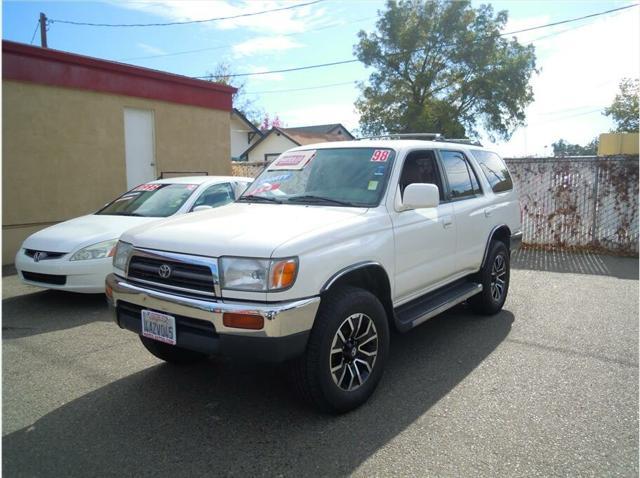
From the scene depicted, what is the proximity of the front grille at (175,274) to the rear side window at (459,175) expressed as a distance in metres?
2.67

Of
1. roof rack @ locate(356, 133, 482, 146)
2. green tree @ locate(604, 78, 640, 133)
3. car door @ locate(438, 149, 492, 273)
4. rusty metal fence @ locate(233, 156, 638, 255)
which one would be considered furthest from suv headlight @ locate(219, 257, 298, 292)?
green tree @ locate(604, 78, 640, 133)

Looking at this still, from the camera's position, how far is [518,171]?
10.5 metres

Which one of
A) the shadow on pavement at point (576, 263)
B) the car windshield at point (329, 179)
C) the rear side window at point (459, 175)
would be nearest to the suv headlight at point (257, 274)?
the car windshield at point (329, 179)

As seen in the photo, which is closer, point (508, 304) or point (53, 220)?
point (508, 304)

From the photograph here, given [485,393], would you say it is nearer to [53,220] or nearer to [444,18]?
[53,220]

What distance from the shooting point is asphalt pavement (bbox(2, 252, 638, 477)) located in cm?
282

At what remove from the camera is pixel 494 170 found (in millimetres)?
5789

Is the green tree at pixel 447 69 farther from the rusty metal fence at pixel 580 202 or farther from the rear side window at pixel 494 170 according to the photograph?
the rear side window at pixel 494 170

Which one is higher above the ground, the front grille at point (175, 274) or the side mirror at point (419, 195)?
the side mirror at point (419, 195)

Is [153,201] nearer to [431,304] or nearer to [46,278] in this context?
[46,278]

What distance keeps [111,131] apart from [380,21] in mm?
30707

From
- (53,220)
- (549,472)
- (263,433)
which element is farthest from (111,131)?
(549,472)

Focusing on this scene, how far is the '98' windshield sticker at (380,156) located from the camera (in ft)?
13.5

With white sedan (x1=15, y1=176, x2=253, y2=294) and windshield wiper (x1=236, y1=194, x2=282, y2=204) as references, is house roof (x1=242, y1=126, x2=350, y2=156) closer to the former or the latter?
white sedan (x1=15, y1=176, x2=253, y2=294)
